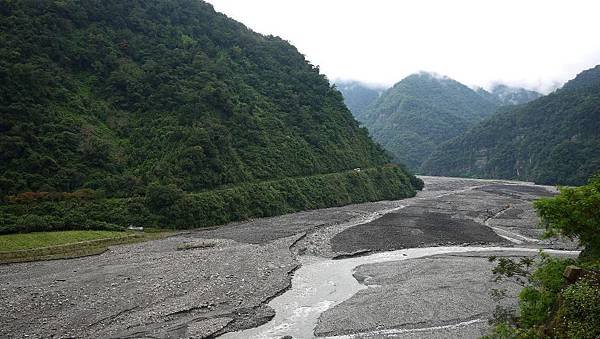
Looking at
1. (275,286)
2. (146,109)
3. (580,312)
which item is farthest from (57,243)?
(580,312)

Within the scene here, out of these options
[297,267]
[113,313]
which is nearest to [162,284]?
[113,313]

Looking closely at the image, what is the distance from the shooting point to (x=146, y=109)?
8325 centimetres

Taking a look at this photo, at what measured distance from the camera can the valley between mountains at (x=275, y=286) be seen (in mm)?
25625

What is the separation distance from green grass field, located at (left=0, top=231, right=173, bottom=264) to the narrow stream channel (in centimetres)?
2248

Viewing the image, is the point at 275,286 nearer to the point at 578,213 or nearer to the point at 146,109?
the point at 578,213

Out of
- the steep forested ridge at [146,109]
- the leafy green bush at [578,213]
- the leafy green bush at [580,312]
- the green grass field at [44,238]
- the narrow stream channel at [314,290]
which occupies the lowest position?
the narrow stream channel at [314,290]

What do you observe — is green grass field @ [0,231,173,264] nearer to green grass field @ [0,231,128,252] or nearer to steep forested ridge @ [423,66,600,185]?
green grass field @ [0,231,128,252]

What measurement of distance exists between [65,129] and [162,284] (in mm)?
43747

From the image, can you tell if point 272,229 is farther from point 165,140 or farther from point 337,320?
point 337,320

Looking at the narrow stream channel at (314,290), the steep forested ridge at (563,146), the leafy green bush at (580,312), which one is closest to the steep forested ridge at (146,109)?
the narrow stream channel at (314,290)

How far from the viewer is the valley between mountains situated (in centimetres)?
2562

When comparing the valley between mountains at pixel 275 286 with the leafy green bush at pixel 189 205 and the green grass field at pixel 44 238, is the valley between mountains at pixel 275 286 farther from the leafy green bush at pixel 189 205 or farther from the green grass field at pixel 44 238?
the leafy green bush at pixel 189 205

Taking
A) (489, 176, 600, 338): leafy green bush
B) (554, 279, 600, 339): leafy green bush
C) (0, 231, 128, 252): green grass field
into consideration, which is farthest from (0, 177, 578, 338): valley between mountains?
(554, 279, 600, 339): leafy green bush

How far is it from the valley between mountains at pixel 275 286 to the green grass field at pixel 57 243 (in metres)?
2.40
